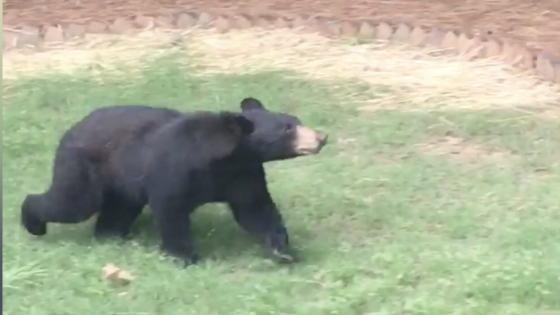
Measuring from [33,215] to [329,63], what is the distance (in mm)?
4136

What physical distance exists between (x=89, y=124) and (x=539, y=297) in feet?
7.44

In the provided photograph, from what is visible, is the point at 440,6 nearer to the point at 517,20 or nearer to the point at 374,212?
the point at 517,20

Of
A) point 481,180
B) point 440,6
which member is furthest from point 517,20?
point 481,180

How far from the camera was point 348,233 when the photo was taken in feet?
16.9

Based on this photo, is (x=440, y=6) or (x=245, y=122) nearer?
(x=245, y=122)

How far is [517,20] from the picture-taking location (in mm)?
10023

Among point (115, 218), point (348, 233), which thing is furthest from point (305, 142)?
point (115, 218)

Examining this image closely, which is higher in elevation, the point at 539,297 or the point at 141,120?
the point at 141,120

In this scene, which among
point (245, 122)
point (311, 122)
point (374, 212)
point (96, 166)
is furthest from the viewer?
point (311, 122)

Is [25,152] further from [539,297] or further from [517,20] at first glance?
[517,20]

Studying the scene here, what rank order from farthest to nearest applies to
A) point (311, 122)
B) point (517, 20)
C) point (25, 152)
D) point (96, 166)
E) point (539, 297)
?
1. point (517, 20)
2. point (311, 122)
3. point (25, 152)
4. point (96, 166)
5. point (539, 297)

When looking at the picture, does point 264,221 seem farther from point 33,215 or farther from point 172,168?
point 33,215

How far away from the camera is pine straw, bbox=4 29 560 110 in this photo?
7797 mm

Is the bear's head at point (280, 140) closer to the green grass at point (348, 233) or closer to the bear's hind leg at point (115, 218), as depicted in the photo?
the green grass at point (348, 233)
